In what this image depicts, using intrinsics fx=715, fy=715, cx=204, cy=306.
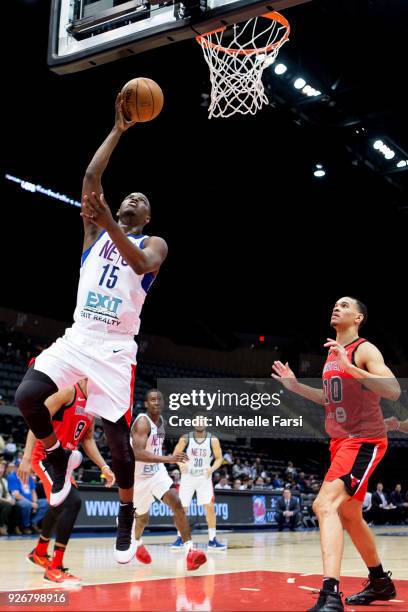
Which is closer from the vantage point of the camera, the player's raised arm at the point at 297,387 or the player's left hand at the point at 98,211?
the player's left hand at the point at 98,211

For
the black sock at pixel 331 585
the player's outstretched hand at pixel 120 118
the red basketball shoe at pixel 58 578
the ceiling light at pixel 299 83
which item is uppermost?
the ceiling light at pixel 299 83

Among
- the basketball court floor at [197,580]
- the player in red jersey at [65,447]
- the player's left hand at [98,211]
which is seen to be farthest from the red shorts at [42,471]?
the player's left hand at [98,211]

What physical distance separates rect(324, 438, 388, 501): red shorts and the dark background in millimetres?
9457

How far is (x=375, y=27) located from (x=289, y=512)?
10.5 metres

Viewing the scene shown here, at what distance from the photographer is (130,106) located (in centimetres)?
418

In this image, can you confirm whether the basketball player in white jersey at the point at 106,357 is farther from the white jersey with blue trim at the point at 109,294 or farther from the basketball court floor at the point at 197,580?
the basketball court floor at the point at 197,580

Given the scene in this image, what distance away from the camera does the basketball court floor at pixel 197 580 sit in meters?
4.18

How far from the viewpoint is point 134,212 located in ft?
14.9

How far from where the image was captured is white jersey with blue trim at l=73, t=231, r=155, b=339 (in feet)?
13.9

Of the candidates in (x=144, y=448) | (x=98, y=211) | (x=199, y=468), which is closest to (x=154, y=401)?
(x=144, y=448)

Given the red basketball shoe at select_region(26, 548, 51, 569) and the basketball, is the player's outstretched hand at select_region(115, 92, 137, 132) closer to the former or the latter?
the basketball

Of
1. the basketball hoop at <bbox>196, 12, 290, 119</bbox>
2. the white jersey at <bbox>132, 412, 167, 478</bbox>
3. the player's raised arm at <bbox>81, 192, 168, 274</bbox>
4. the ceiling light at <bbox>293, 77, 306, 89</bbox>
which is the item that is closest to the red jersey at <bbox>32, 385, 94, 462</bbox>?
the white jersey at <bbox>132, 412, 167, 478</bbox>

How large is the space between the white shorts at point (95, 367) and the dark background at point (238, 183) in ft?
31.2

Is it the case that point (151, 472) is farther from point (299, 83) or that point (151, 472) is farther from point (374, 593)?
point (299, 83)
